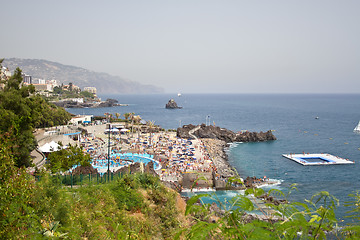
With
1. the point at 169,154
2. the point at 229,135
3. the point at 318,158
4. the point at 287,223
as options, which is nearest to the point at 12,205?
the point at 287,223

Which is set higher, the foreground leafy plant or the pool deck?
the foreground leafy plant

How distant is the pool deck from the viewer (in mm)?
34031

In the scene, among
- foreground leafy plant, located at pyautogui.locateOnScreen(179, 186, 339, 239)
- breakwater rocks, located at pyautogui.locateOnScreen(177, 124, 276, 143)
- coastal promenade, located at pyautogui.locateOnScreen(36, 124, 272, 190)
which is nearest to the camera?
foreground leafy plant, located at pyautogui.locateOnScreen(179, 186, 339, 239)

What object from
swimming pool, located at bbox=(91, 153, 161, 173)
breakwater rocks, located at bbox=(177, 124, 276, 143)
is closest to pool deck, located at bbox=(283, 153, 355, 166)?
breakwater rocks, located at bbox=(177, 124, 276, 143)

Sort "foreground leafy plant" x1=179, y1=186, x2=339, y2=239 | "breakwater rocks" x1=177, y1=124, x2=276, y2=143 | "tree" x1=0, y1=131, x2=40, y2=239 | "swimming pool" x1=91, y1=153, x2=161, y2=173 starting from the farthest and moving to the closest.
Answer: "breakwater rocks" x1=177, y1=124, x2=276, y2=143, "swimming pool" x1=91, y1=153, x2=161, y2=173, "tree" x1=0, y1=131, x2=40, y2=239, "foreground leafy plant" x1=179, y1=186, x2=339, y2=239

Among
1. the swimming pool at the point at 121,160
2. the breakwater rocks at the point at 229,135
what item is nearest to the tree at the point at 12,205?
the swimming pool at the point at 121,160

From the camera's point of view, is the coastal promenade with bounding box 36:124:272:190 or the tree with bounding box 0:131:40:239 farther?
the coastal promenade with bounding box 36:124:272:190

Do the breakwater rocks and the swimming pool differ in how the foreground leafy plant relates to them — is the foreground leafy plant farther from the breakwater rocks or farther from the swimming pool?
the breakwater rocks

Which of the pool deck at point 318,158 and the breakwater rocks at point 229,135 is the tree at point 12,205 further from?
the breakwater rocks at point 229,135

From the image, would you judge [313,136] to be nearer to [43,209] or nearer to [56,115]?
[56,115]

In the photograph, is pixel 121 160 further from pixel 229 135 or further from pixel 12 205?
pixel 229 135

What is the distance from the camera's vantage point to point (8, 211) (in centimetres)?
302

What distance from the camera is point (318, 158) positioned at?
37.2 m

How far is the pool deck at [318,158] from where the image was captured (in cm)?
3403
